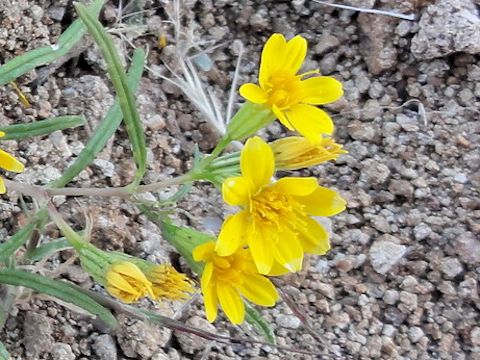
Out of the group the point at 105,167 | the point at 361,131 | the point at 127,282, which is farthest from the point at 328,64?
the point at 127,282

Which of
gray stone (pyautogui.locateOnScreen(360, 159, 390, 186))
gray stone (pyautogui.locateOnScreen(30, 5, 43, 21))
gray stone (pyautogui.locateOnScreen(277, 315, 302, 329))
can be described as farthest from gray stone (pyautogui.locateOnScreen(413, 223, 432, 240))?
gray stone (pyautogui.locateOnScreen(30, 5, 43, 21))

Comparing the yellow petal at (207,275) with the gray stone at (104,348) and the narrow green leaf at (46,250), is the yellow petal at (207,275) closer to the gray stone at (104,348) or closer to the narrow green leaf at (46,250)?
the narrow green leaf at (46,250)

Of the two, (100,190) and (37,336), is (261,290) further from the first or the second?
(37,336)

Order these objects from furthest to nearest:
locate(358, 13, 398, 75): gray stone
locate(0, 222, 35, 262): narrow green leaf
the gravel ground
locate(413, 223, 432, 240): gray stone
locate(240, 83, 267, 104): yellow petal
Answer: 1. locate(358, 13, 398, 75): gray stone
2. locate(413, 223, 432, 240): gray stone
3. the gravel ground
4. locate(0, 222, 35, 262): narrow green leaf
5. locate(240, 83, 267, 104): yellow petal

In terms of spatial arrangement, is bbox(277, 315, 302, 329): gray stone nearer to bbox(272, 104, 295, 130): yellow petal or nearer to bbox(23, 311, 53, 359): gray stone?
bbox(23, 311, 53, 359): gray stone

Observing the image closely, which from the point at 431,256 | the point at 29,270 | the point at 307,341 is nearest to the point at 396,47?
the point at 431,256

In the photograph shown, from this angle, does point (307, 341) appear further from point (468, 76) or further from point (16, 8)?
point (16, 8)
